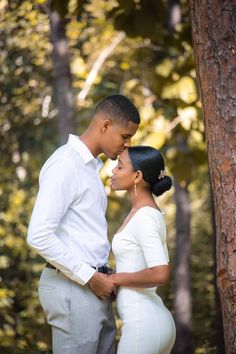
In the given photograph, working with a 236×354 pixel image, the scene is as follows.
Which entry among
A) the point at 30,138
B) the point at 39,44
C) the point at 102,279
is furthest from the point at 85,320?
the point at 30,138

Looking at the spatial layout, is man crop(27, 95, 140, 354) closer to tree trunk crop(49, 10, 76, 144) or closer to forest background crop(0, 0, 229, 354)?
forest background crop(0, 0, 229, 354)

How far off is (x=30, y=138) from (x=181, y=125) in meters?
7.73

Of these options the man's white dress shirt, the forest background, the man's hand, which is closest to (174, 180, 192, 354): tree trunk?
the forest background

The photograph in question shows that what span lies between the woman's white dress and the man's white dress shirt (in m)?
0.18

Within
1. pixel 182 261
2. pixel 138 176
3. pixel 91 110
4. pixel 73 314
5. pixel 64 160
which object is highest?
pixel 64 160

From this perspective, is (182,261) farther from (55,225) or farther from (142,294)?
(55,225)

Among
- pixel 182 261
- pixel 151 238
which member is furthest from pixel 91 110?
pixel 151 238

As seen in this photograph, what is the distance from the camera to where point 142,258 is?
3783 mm

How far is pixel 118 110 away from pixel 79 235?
0.67m

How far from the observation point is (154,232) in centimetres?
371

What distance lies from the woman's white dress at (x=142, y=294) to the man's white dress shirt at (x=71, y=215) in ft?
0.58

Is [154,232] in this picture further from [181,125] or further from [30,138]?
[30,138]

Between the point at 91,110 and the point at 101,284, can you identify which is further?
the point at 91,110

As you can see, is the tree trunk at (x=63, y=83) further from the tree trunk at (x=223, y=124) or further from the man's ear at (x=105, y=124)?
the tree trunk at (x=223, y=124)
